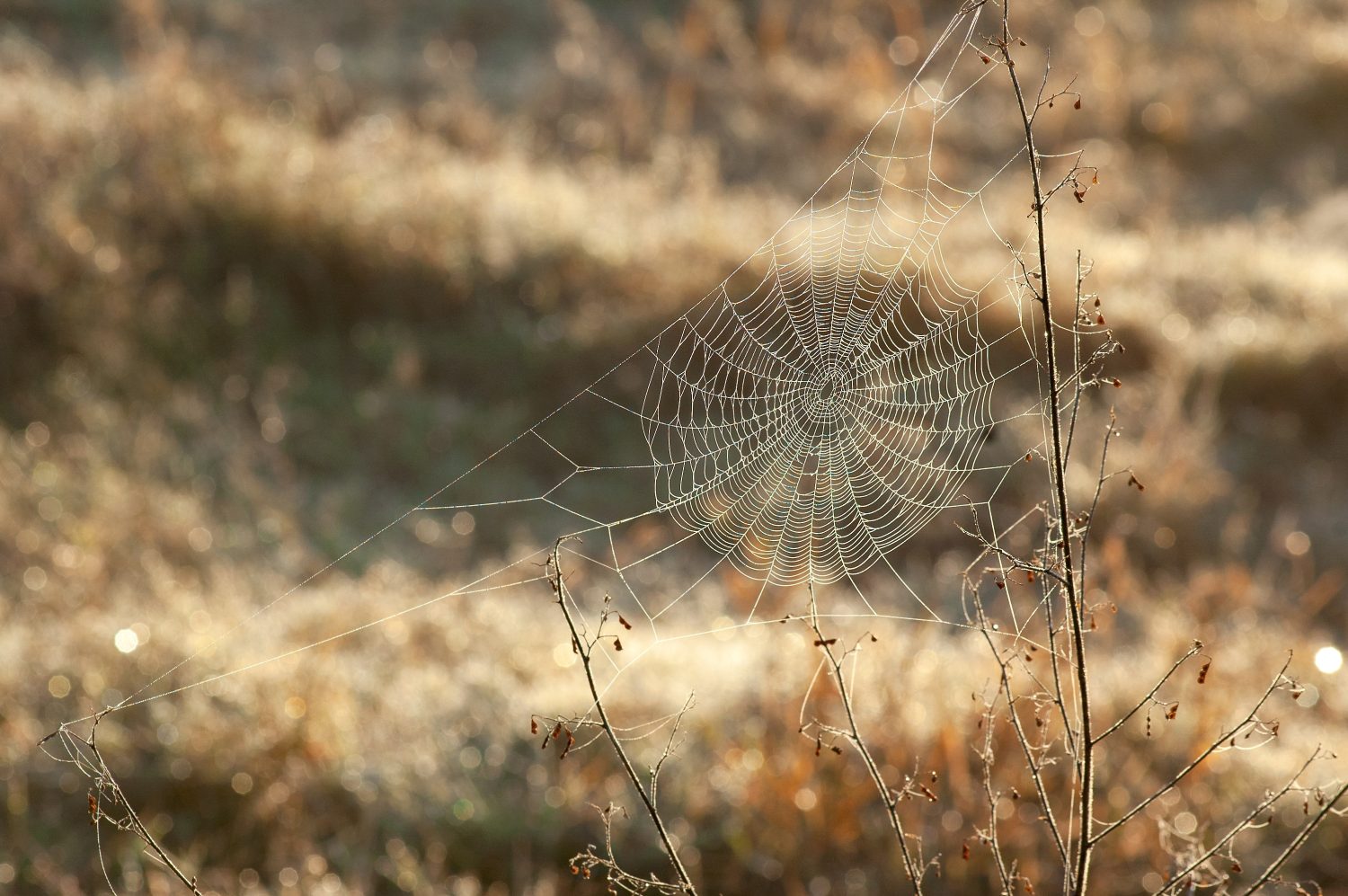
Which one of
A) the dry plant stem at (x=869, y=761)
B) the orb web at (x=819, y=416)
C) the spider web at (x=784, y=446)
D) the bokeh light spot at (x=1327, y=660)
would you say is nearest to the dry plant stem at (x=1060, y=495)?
the dry plant stem at (x=869, y=761)

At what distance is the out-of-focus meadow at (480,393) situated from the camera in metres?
4.27

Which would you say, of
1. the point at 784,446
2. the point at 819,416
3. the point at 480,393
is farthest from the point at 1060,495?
the point at 480,393

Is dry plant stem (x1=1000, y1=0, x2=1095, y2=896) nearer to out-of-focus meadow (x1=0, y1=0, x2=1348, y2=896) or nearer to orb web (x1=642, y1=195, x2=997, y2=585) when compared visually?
orb web (x1=642, y1=195, x2=997, y2=585)

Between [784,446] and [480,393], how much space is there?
3797mm

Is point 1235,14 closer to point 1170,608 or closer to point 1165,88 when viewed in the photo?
point 1165,88

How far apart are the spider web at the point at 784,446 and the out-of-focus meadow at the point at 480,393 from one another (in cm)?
27

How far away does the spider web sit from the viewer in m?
4.83

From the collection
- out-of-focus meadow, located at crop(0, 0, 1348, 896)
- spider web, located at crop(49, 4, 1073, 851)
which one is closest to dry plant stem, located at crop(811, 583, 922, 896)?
out-of-focus meadow, located at crop(0, 0, 1348, 896)

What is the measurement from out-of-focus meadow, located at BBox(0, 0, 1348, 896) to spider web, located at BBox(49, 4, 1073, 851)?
266mm

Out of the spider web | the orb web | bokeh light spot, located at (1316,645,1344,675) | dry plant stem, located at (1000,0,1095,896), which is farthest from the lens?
bokeh light spot, located at (1316,645,1344,675)

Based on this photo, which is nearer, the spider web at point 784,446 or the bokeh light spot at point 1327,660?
the spider web at point 784,446

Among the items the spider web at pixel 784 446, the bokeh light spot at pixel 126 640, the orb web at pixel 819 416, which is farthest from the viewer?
the bokeh light spot at pixel 126 640

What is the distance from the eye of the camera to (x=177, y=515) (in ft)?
20.9

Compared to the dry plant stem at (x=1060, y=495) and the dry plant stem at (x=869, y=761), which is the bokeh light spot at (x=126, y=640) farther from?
the dry plant stem at (x=1060, y=495)
